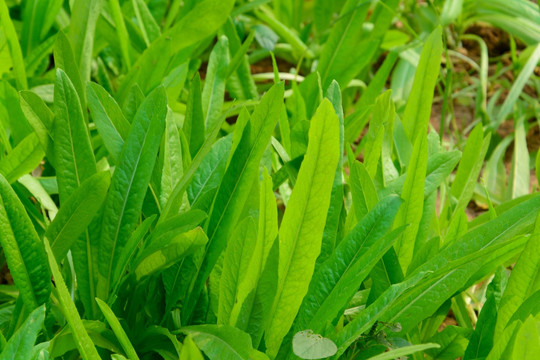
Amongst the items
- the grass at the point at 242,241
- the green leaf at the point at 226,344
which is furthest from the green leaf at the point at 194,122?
the green leaf at the point at 226,344

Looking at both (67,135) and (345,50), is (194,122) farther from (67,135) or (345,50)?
(345,50)

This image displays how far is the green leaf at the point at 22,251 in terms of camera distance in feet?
2.51

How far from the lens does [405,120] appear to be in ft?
3.79

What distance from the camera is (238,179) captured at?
2.79ft

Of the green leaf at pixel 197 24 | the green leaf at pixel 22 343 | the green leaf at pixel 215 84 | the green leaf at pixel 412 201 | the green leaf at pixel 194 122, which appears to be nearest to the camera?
the green leaf at pixel 22 343

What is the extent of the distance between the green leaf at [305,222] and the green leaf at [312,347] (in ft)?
0.22

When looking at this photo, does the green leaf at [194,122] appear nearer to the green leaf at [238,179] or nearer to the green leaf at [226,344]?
the green leaf at [238,179]

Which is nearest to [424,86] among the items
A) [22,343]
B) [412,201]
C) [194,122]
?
[412,201]

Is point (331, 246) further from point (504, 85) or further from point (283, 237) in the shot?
point (504, 85)

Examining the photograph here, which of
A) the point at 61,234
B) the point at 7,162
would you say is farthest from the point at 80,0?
the point at 61,234

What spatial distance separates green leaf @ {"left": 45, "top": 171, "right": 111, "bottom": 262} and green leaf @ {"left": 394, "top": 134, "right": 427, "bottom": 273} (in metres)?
0.38

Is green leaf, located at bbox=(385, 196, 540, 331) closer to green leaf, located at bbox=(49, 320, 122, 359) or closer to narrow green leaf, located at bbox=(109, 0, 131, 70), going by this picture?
green leaf, located at bbox=(49, 320, 122, 359)

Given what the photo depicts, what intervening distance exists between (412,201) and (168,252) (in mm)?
333

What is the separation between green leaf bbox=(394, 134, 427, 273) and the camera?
89 centimetres
